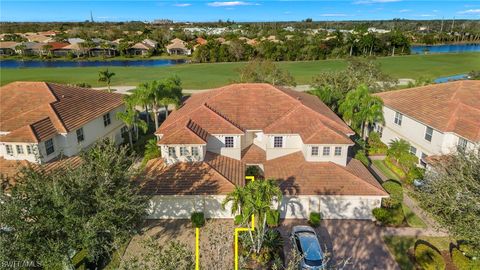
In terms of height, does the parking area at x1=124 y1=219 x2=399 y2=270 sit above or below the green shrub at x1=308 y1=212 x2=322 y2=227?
below

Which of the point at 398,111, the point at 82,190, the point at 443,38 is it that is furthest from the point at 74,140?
the point at 443,38

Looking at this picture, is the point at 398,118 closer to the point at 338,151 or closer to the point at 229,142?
the point at 338,151

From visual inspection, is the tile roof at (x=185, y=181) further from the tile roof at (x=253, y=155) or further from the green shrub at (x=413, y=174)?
the green shrub at (x=413, y=174)

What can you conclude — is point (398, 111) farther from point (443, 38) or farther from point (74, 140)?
point (443, 38)

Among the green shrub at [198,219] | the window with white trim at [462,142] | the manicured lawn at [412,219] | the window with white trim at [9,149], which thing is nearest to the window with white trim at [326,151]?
the manicured lawn at [412,219]

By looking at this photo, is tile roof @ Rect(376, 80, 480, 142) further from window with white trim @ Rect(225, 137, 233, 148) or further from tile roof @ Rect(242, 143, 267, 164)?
window with white trim @ Rect(225, 137, 233, 148)

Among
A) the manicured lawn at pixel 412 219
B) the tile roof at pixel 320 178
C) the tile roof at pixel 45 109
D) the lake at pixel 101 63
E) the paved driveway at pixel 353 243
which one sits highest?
the tile roof at pixel 45 109

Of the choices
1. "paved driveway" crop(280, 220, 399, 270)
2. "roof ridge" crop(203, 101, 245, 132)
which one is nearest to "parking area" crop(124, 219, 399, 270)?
"paved driveway" crop(280, 220, 399, 270)
